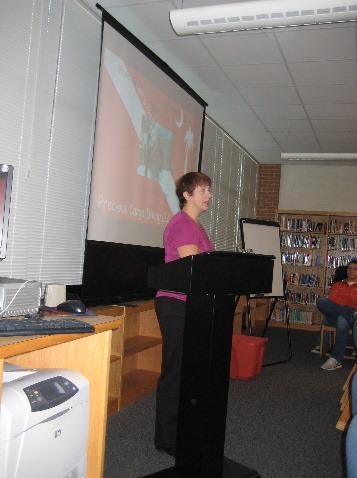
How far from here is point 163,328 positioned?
245cm

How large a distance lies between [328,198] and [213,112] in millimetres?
3402

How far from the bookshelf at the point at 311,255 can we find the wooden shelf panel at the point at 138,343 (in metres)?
4.41

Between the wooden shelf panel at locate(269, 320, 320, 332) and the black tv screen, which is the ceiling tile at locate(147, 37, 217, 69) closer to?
the black tv screen

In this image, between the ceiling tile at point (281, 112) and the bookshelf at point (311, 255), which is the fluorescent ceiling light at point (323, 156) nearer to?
the bookshelf at point (311, 255)

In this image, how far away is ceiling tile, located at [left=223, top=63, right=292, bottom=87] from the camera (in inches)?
172

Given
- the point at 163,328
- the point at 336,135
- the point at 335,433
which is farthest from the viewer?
the point at 336,135

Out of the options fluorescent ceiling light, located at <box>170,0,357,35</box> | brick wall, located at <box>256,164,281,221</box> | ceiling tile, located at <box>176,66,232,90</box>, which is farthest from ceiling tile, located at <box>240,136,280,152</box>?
fluorescent ceiling light, located at <box>170,0,357,35</box>

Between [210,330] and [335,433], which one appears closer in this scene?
[210,330]

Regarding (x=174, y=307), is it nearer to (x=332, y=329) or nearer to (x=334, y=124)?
(x=332, y=329)

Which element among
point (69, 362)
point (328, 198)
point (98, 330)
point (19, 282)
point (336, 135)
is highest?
point (336, 135)

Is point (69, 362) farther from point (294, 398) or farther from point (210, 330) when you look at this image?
point (294, 398)

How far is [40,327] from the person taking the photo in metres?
1.54

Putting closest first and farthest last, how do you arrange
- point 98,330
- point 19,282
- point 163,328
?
point 19,282, point 98,330, point 163,328

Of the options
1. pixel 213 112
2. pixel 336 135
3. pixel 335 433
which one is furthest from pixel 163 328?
pixel 336 135
